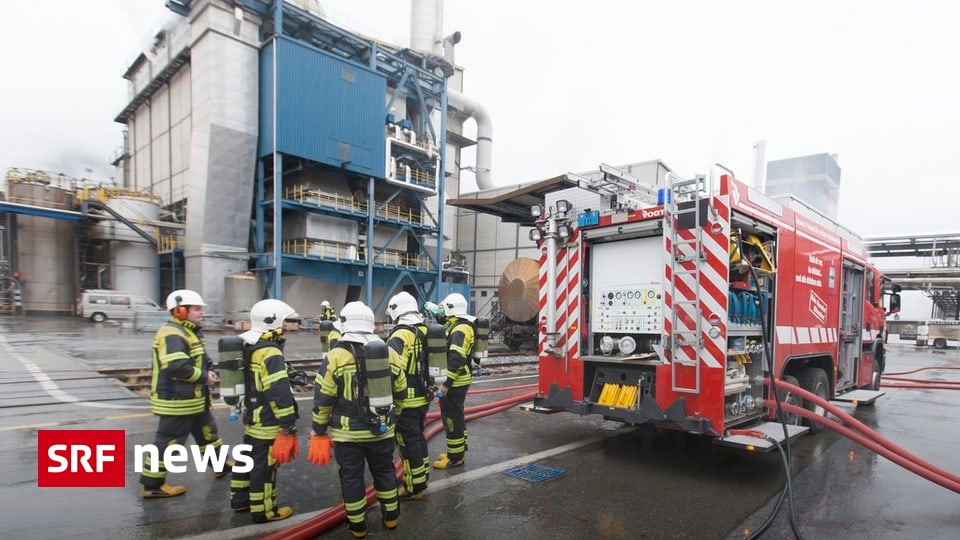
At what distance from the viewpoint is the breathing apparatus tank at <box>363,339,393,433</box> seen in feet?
11.2

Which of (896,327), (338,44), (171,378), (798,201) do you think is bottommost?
(896,327)

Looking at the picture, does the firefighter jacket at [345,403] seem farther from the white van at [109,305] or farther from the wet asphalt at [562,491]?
the white van at [109,305]

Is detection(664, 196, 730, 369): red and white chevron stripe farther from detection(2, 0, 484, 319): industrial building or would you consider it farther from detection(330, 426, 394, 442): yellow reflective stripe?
detection(2, 0, 484, 319): industrial building

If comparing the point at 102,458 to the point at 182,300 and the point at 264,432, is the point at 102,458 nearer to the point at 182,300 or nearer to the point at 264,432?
the point at 182,300

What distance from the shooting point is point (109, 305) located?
24.1 meters

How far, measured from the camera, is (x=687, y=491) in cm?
466

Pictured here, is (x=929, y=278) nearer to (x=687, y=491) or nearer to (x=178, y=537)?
(x=687, y=491)

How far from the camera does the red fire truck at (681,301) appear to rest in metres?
4.85

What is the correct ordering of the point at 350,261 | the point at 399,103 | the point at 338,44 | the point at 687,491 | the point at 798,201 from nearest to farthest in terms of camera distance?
the point at 687,491, the point at 798,201, the point at 350,261, the point at 338,44, the point at 399,103

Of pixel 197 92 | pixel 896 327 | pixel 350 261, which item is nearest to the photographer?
pixel 197 92

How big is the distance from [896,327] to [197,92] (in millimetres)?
50004

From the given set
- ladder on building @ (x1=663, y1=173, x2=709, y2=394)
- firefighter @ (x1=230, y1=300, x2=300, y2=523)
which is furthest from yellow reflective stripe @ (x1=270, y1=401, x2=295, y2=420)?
ladder on building @ (x1=663, y1=173, x2=709, y2=394)

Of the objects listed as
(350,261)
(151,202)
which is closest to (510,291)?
(350,261)

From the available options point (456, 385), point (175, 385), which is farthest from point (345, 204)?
point (175, 385)
